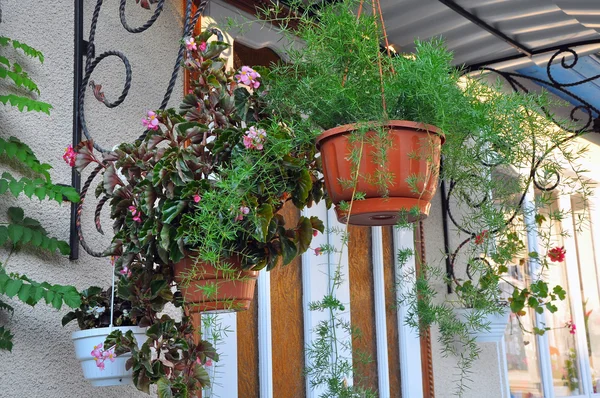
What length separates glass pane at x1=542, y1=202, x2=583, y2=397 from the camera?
4660 millimetres

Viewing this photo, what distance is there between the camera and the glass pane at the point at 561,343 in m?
4.66

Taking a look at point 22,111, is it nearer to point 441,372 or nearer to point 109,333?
point 109,333

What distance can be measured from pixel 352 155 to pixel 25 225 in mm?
929

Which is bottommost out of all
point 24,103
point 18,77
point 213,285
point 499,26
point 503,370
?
point 503,370

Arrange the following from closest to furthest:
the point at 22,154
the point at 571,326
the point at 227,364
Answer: the point at 22,154, the point at 227,364, the point at 571,326

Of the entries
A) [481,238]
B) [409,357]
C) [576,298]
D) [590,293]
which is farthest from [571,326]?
[481,238]

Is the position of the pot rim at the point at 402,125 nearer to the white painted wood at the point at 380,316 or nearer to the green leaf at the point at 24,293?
the green leaf at the point at 24,293

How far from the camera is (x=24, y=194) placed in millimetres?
2047

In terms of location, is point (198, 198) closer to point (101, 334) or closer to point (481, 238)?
point (101, 334)

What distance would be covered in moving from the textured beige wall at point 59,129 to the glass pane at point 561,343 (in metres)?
3.02

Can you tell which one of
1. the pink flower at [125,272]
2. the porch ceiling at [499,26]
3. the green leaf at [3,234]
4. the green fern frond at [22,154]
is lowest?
the pink flower at [125,272]

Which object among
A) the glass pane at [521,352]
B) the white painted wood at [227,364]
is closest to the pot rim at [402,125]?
the white painted wood at [227,364]

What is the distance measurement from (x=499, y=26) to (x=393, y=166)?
1994mm

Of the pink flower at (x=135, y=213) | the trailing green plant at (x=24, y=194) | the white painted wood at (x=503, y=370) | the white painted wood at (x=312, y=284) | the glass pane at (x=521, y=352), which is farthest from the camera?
the glass pane at (x=521, y=352)
